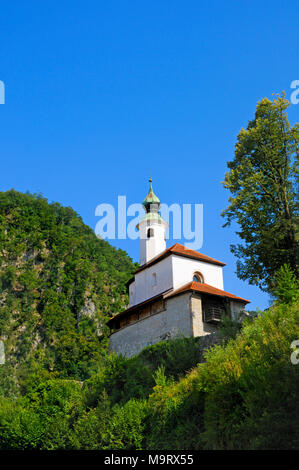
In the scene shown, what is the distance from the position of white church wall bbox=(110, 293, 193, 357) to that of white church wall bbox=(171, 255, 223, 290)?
256 centimetres

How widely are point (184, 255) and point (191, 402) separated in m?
17.8

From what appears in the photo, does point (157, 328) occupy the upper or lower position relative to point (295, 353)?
upper

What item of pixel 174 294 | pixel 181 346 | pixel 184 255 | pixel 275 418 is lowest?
pixel 275 418

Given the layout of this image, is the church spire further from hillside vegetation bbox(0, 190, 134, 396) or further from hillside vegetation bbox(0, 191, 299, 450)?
hillside vegetation bbox(0, 190, 134, 396)

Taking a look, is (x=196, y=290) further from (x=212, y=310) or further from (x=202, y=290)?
(x=212, y=310)

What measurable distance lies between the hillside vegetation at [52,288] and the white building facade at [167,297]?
9.91 meters

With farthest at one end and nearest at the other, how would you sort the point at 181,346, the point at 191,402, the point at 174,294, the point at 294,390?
the point at 174,294
the point at 181,346
the point at 191,402
the point at 294,390

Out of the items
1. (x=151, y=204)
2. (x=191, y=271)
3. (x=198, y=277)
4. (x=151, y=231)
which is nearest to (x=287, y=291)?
(x=191, y=271)

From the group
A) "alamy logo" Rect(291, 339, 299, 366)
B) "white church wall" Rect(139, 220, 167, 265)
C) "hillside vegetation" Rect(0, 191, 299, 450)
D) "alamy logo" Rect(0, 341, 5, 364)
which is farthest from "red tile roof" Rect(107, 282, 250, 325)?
"alamy logo" Rect(0, 341, 5, 364)

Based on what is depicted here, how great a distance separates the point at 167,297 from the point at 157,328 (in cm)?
215

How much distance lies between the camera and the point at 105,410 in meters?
21.4

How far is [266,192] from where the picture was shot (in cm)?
2517
